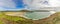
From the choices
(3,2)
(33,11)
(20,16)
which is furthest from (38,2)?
(3,2)

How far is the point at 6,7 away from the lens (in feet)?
3.23

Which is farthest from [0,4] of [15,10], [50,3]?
[50,3]

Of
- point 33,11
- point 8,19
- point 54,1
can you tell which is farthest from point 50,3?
point 8,19

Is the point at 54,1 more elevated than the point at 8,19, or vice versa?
the point at 54,1

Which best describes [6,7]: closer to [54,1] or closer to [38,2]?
[38,2]

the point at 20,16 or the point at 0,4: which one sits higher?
the point at 0,4

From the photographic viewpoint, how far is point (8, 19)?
987 mm

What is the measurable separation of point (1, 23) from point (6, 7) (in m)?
0.14

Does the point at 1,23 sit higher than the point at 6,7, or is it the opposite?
the point at 6,7

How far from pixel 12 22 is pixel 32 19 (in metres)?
0.17

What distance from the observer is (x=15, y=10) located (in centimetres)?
99

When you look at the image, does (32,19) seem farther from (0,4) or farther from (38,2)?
(0,4)

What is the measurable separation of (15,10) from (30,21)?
0.52ft

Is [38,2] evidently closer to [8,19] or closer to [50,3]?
[50,3]
